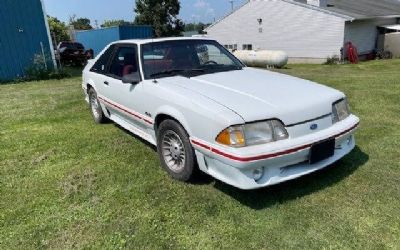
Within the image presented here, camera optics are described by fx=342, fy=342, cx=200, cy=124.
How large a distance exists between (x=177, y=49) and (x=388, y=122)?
3.73 meters

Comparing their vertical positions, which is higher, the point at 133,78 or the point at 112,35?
the point at 112,35

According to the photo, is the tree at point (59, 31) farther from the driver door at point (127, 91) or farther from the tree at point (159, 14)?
the driver door at point (127, 91)

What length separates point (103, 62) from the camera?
5.45 metres

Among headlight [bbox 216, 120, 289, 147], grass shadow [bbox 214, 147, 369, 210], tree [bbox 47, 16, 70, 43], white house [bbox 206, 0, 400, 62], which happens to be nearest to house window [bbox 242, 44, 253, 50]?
white house [bbox 206, 0, 400, 62]

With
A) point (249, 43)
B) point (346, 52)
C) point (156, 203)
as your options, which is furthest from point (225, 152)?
point (249, 43)

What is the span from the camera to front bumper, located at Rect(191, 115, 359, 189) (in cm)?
295

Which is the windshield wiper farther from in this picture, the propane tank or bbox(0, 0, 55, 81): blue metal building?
the propane tank

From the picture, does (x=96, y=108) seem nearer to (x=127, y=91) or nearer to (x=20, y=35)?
(x=127, y=91)

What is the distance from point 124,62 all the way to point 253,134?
2528 mm

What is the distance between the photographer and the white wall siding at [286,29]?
2081 centimetres

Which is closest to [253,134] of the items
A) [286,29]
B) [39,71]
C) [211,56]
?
[211,56]

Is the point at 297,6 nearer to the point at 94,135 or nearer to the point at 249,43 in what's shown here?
the point at 249,43

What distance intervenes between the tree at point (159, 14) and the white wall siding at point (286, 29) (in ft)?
49.3

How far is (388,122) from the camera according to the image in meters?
5.66
